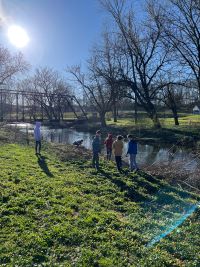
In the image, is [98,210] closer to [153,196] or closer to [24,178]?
[153,196]

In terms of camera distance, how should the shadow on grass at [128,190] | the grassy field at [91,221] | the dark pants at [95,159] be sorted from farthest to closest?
1. the dark pants at [95,159]
2. the shadow on grass at [128,190]
3. the grassy field at [91,221]

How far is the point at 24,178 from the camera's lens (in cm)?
1070

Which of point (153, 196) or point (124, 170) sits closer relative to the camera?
point (153, 196)

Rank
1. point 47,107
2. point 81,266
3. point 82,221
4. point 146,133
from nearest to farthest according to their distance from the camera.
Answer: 1. point 81,266
2. point 82,221
3. point 146,133
4. point 47,107

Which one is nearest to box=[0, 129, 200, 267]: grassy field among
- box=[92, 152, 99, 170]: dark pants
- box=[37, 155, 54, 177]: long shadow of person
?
box=[37, 155, 54, 177]: long shadow of person

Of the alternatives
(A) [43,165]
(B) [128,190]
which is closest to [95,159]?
(A) [43,165]

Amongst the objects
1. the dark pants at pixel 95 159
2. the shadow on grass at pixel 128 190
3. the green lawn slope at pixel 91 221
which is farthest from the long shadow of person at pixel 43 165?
the shadow on grass at pixel 128 190

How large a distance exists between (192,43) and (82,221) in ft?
96.0

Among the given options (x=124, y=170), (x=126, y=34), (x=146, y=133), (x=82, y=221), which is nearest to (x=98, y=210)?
(x=82, y=221)

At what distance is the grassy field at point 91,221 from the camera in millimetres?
5734

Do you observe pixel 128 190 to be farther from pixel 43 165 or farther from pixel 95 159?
pixel 43 165

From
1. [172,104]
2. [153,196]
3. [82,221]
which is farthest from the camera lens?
[172,104]

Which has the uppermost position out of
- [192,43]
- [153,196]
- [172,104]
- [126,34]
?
[126,34]

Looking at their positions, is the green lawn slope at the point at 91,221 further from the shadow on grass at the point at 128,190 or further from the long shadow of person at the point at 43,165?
the long shadow of person at the point at 43,165
